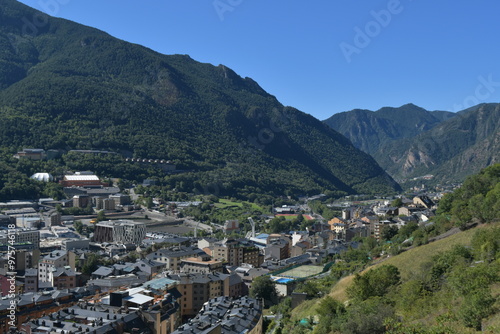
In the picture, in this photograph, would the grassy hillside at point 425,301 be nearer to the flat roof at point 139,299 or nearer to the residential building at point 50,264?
the flat roof at point 139,299

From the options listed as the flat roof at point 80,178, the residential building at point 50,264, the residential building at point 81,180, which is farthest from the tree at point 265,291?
the flat roof at point 80,178

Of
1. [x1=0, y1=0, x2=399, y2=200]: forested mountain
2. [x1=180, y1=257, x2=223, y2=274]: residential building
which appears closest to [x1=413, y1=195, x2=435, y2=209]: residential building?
[x1=180, y1=257, x2=223, y2=274]: residential building

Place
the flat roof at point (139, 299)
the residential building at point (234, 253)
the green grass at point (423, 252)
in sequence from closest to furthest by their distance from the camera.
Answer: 1. the green grass at point (423, 252)
2. the flat roof at point (139, 299)
3. the residential building at point (234, 253)

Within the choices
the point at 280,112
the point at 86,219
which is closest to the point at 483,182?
the point at 86,219

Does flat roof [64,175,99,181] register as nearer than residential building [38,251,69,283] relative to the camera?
No

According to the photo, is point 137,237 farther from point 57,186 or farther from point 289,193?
point 289,193

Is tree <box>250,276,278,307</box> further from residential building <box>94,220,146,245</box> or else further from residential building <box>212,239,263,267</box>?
residential building <box>94,220,146,245</box>
